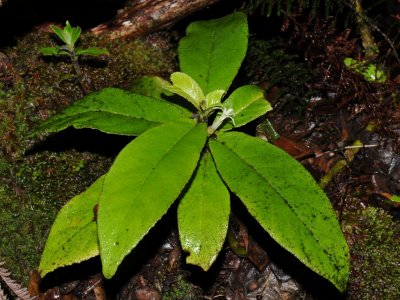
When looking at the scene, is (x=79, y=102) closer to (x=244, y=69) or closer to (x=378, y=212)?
(x=244, y=69)

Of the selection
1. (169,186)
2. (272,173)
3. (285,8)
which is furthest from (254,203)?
(285,8)

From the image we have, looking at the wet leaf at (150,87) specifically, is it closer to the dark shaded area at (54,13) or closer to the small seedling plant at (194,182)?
the small seedling plant at (194,182)

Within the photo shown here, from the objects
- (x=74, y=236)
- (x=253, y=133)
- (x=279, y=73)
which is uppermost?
(x=74, y=236)

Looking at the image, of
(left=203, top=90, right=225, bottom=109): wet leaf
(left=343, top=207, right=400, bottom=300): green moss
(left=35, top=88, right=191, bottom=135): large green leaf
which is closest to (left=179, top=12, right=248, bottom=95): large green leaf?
(left=203, top=90, right=225, bottom=109): wet leaf

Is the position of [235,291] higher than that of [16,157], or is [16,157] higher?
[16,157]

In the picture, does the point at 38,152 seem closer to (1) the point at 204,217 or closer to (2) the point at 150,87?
(2) the point at 150,87

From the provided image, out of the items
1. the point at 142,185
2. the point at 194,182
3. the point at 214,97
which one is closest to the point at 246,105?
the point at 214,97

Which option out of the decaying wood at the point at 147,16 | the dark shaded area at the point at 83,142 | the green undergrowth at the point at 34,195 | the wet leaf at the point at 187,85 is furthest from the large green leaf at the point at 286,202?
the decaying wood at the point at 147,16
